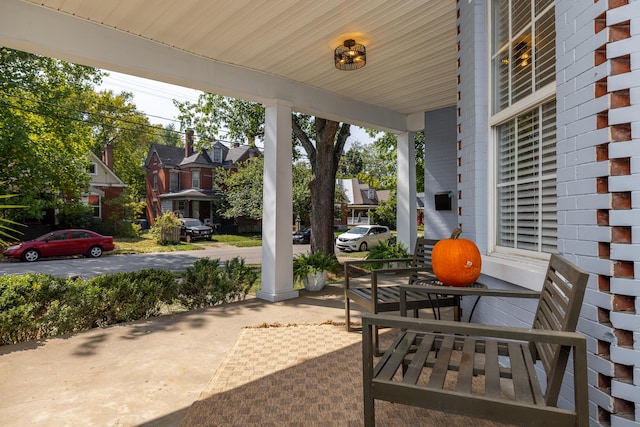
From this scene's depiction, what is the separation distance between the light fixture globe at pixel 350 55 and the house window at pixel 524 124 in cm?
154

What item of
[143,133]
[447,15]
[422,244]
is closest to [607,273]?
[422,244]

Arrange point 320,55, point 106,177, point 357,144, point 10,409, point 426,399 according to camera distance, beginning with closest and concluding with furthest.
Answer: point 426,399
point 10,409
point 320,55
point 106,177
point 357,144

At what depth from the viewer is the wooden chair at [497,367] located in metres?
1.17

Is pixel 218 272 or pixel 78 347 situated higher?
pixel 218 272

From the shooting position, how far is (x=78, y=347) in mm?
3158

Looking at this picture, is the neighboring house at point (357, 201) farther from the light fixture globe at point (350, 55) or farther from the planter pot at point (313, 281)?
the light fixture globe at point (350, 55)

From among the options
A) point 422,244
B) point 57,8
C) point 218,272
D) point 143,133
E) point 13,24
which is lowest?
point 218,272

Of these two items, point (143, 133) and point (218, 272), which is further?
point (143, 133)

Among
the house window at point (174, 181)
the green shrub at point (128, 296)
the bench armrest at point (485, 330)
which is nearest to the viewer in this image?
the bench armrest at point (485, 330)

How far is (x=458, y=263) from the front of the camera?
7.67 feet

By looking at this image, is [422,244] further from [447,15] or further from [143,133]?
[143,133]

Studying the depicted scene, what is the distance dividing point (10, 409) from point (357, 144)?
4109cm

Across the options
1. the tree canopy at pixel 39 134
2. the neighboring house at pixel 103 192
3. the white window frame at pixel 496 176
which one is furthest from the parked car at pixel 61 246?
the white window frame at pixel 496 176

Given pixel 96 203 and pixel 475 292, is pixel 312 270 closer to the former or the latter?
pixel 475 292
